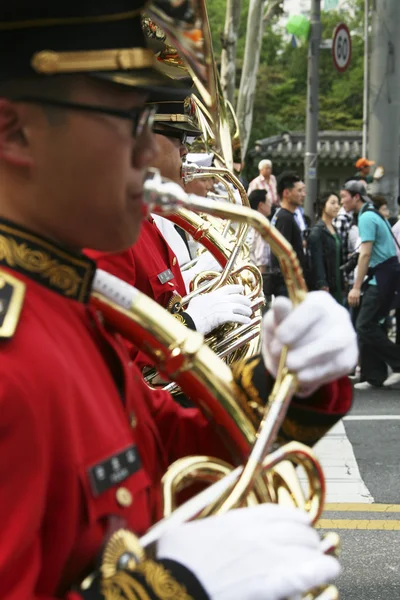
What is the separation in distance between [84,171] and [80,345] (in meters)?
0.24

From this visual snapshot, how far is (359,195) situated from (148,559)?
9.10 meters

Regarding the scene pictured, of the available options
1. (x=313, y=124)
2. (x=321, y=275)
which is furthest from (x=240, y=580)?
(x=313, y=124)

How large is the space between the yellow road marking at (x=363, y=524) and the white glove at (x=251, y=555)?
3.41m

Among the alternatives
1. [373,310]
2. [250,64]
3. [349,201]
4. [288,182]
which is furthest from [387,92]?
[250,64]

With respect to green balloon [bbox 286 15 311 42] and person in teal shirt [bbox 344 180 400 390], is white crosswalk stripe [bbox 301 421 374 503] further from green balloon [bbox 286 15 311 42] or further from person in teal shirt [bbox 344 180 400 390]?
green balloon [bbox 286 15 311 42]

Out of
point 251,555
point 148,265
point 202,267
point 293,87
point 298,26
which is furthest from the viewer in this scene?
point 293,87

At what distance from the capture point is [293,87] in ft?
121

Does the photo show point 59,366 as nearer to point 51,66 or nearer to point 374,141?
point 51,66

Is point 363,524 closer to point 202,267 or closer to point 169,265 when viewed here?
point 202,267

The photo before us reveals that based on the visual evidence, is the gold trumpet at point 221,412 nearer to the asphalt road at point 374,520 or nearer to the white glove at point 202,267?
the asphalt road at point 374,520

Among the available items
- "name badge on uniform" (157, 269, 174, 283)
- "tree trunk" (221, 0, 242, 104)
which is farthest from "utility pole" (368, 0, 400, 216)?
"name badge on uniform" (157, 269, 174, 283)

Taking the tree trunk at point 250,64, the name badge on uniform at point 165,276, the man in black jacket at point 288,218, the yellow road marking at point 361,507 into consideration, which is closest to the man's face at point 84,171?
the name badge on uniform at point 165,276

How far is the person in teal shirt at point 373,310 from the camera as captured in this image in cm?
830

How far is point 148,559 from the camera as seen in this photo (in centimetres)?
132
